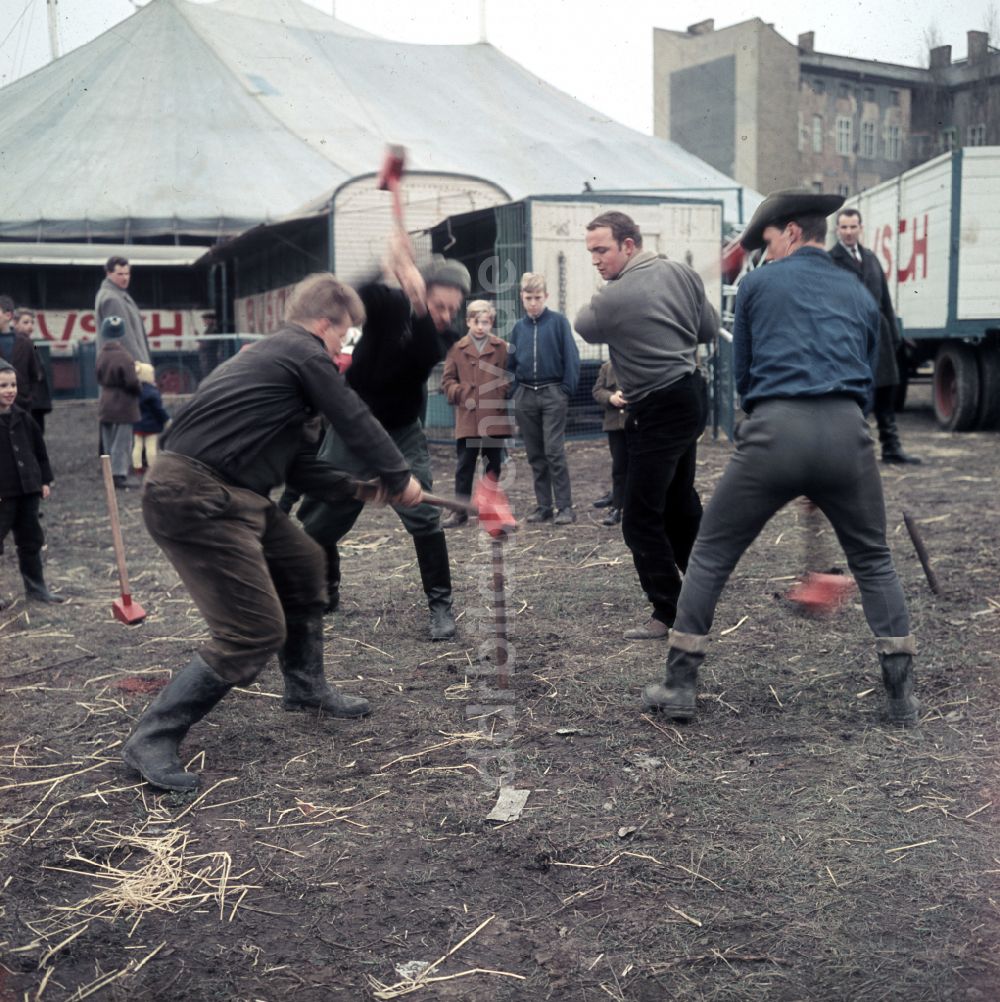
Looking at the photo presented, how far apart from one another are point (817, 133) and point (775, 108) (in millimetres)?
3183

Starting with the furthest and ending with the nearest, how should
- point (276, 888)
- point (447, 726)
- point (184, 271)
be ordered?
point (184, 271)
point (447, 726)
point (276, 888)

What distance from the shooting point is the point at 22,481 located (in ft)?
22.2

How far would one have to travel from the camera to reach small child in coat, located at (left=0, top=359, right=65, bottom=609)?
6.74 metres

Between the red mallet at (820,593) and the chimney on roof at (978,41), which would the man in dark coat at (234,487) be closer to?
the red mallet at (820,593)

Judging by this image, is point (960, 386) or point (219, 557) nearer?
point (219, 557)

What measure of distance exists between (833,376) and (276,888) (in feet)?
8.35

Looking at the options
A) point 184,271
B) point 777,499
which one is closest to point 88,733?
point 777,499

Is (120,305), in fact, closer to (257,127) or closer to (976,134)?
(257,127)

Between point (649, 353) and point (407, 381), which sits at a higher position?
point (649, 353)

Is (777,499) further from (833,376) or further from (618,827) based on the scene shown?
(618,827)

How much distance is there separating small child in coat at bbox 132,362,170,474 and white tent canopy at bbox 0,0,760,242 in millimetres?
19382

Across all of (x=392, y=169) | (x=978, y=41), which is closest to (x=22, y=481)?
(x=392, y=169)

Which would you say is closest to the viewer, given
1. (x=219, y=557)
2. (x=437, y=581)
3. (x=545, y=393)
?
(x=219, y=557)

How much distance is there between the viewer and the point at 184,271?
2994cm
